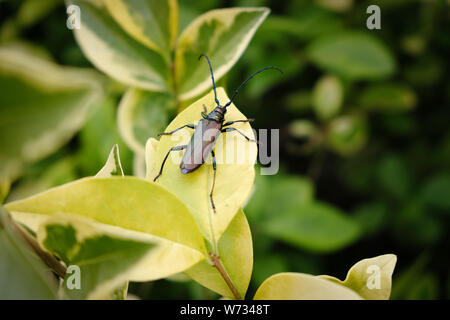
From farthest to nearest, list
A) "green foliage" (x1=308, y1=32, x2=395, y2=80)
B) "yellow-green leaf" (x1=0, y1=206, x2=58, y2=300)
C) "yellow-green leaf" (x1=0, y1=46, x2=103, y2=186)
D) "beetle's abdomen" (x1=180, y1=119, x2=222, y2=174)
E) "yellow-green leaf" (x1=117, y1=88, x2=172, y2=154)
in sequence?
"green foliage" (x1=308, y1=32, x2=395, y2=80), "yellow-green leaf" (x1=117, y1=88, x2=172, y2=154), "beetle's abdomen" (x1=180, y1=119, x2=222, y2=174), "yellow-green leaf" (x1=0, y1=206, x2=58, y2=300), "yellow-green leaf" (x1=0, y1=46, x2=103, y2=186)

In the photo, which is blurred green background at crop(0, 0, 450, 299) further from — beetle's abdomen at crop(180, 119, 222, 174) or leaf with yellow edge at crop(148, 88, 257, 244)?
leaf with yellow edge at crop(148, 88, 257, 244)

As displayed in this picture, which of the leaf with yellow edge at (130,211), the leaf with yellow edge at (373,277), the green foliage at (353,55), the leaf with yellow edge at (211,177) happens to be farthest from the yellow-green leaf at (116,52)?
the green foliage at (353,55)

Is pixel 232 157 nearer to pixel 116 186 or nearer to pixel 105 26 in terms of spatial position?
pixel 116 186

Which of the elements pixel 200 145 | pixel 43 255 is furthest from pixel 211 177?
pixel 43 255

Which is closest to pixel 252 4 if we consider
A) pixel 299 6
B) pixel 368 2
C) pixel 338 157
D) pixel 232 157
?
pixel 299 6

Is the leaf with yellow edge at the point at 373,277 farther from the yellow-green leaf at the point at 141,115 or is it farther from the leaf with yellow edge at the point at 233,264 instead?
the yellow-green leaf at the point at 141,115

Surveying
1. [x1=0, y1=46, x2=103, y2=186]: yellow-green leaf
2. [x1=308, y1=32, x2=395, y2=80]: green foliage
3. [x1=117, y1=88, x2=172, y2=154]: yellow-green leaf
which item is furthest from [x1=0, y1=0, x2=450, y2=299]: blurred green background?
[x1=0, y1=46, x2=103, y2=186]: yellow-green leaf
